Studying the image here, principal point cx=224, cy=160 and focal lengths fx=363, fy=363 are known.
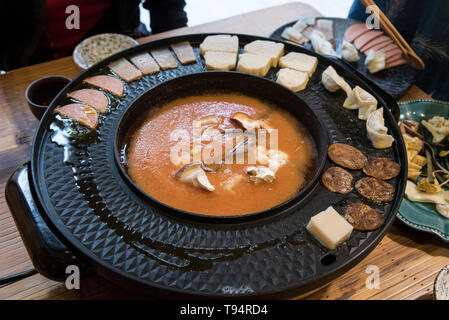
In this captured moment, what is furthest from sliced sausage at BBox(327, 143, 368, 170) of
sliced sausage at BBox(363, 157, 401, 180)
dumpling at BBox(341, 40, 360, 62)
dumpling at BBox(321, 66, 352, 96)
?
dumpling at BBox(341, 40, 360, 62)

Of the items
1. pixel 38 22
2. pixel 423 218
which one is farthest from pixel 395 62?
pixel 38 22

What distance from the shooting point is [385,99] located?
7.02 feet

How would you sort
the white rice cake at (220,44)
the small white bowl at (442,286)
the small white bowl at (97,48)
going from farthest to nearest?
the small white bowl at (97,48) → the white rice cake at (220,44) → the small white bowl at (442,286)

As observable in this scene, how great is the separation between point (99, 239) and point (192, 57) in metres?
1.32

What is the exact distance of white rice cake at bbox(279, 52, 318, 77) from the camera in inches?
88.4

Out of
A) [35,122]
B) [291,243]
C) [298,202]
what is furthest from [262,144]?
[35,122]

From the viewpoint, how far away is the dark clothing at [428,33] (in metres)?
2.60

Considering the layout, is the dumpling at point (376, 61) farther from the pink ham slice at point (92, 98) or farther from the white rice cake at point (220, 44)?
the pink ham slice at point (92, 98)

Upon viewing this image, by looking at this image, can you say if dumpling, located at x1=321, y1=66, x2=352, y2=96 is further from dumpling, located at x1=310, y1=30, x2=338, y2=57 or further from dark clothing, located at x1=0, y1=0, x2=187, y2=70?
dark clothing, located at x1=0, y1=0, x2=187, y2=70

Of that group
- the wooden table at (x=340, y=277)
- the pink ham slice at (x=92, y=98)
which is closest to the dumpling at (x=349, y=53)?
the wooden table at (x=340, y=277)

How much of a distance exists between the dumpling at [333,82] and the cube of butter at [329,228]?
875 mm

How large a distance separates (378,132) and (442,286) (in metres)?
0.76

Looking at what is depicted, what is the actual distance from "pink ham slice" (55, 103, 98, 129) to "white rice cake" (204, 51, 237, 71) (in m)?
0.76
